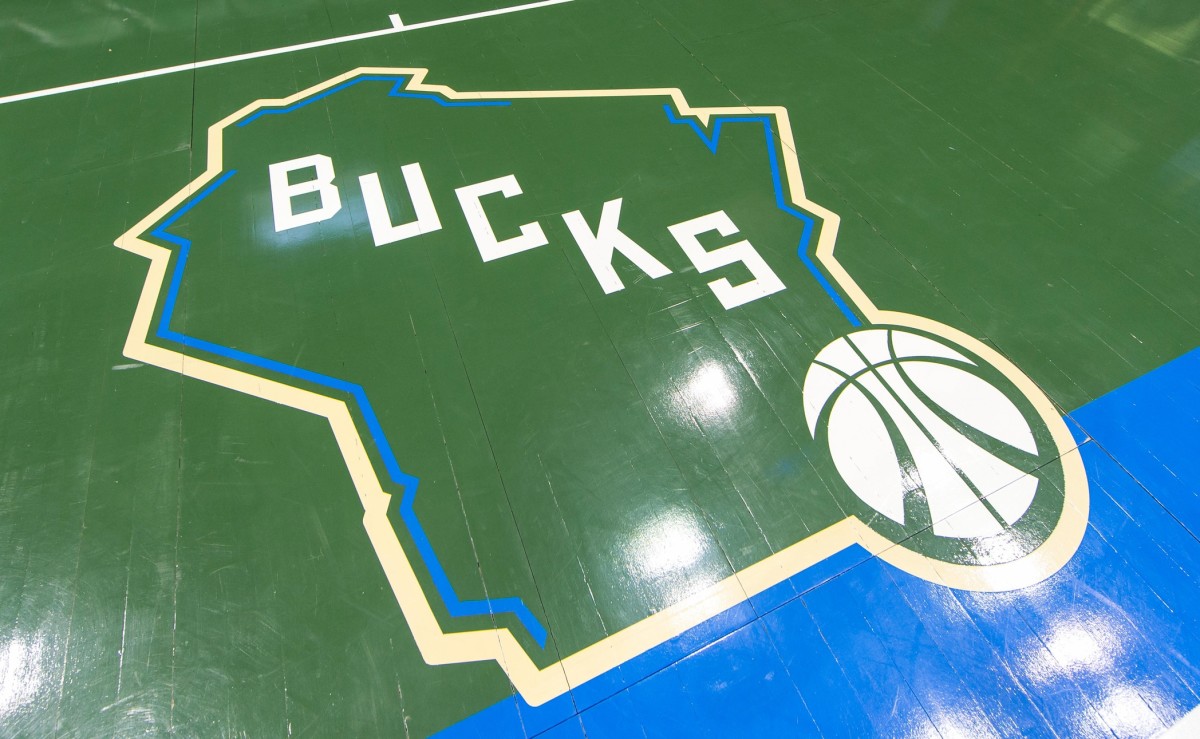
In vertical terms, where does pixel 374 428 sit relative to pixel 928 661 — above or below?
above

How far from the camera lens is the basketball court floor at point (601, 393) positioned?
7.79ft

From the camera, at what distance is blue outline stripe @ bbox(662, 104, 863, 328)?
3.49 meters

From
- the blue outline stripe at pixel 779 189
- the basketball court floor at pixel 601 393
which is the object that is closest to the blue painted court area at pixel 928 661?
the basketball court floor at pixel 601 393

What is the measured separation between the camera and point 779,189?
4078 millimetres

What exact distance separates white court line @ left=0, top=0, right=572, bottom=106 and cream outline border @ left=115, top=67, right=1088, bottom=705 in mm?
2453

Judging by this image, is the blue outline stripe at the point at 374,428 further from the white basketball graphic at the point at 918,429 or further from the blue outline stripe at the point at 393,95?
the white basketball graphic at the point at 918,429

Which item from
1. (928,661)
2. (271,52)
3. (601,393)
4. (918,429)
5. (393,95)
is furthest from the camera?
(271,52)

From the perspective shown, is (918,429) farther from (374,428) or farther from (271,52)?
(271,52)

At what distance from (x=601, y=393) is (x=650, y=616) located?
43.8 inches

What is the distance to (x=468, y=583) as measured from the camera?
8.42 feet

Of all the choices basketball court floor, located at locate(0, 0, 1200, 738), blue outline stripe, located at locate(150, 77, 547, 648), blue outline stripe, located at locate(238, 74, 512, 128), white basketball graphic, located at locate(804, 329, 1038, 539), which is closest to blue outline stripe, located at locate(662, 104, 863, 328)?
basketball court floor, located at locate(0, 0, 1200, 738)

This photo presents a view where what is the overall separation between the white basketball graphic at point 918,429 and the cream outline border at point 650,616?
0.15 meters

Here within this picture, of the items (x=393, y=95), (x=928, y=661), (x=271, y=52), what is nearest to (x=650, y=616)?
(x=928, y=661)

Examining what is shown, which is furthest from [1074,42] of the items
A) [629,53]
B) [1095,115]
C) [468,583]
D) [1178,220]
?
[468,583]
